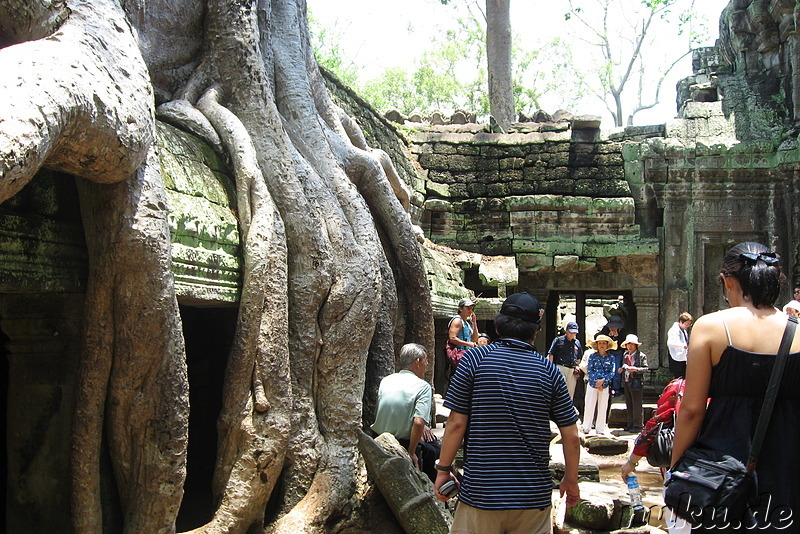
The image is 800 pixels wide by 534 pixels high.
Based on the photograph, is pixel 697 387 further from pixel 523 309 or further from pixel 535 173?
pixel 535 173

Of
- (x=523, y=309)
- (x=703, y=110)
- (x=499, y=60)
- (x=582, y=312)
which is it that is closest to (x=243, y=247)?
(x=523, y=309)

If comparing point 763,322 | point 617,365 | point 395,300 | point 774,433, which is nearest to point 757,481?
point 774,433

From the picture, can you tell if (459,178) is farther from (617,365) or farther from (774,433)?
(774,433)

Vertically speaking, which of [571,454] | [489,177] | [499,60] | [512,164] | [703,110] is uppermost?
Answer: [499,60]

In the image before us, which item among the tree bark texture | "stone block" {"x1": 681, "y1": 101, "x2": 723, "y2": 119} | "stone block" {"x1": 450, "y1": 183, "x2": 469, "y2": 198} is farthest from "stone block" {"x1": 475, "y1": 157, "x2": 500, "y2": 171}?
the tree bark texture

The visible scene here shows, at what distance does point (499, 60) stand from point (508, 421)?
39.1 ft

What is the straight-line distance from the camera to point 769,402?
2.14m

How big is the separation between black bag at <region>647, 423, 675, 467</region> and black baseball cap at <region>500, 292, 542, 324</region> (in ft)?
1.73

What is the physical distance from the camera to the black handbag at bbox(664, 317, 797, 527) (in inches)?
82.8

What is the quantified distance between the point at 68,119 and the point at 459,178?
26.5 feet

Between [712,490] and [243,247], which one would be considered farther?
[243,247]

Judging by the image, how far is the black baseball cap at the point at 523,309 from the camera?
265 centimetres

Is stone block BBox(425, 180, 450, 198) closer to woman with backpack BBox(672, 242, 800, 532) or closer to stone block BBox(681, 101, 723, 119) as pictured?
stone block BBox(681, 101, 723, 119)

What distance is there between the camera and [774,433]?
2.15m
